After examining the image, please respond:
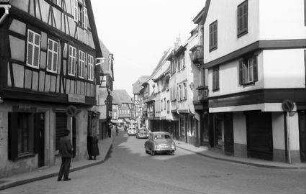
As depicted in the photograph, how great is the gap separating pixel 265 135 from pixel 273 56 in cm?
439

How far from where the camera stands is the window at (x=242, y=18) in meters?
22.8

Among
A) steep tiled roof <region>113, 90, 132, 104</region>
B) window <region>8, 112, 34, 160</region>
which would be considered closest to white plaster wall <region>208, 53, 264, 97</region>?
window <region>8, 112, 34, 160</region>

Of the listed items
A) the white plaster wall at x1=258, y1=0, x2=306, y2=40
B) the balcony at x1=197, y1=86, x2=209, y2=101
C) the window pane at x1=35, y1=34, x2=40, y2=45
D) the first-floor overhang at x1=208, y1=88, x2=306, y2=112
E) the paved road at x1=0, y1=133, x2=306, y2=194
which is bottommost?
the paved road at x1=0, y1=133, x2=306, y2=194

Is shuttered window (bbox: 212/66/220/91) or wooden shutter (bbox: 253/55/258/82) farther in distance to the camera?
shuttered window (bbox: 212/66/220/91)

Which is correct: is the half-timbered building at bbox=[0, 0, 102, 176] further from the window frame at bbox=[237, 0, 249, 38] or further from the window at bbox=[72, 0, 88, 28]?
the window frame at bbox=[237, 0, 249, 38]

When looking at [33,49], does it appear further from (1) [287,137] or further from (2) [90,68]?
(1) [287,137]

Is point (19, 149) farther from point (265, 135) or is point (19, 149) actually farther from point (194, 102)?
point (194, 102)

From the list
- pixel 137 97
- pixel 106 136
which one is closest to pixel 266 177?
pixel 106 136

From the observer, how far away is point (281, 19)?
21062mm

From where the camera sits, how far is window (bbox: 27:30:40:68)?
17125mm

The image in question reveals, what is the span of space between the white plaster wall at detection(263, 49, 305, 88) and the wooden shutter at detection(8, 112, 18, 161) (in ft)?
39.8

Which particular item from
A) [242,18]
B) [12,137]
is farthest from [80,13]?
[12,137]

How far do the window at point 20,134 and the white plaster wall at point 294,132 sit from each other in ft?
40.8

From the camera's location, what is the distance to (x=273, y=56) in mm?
20922
